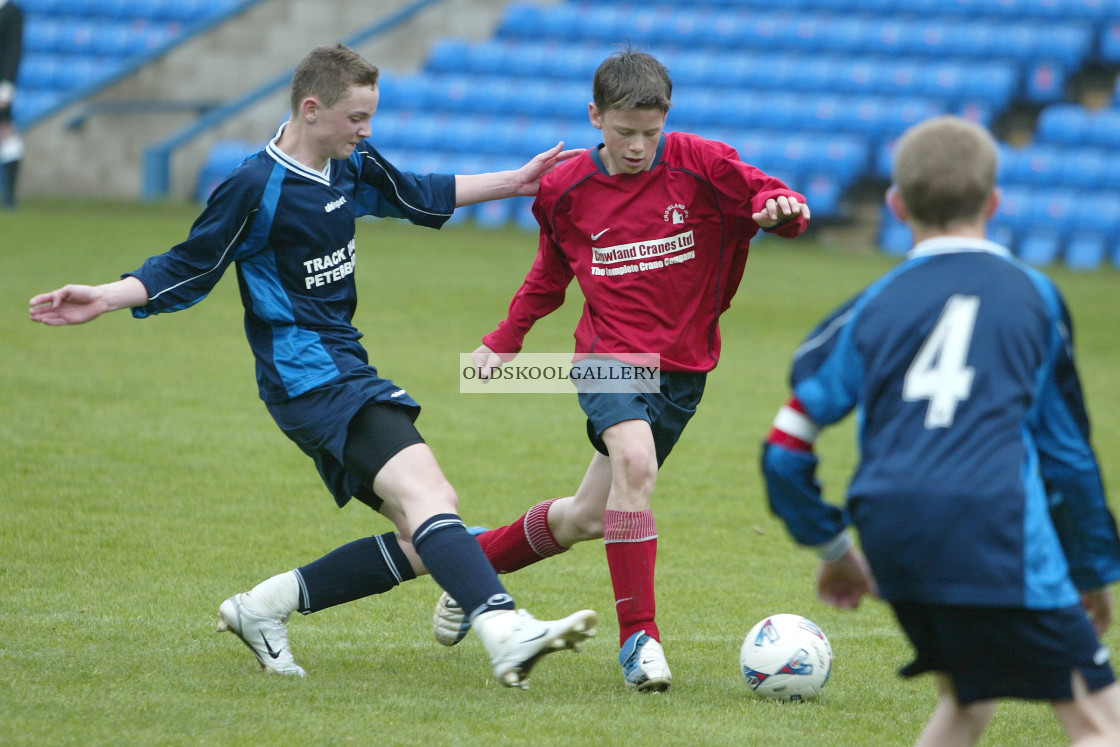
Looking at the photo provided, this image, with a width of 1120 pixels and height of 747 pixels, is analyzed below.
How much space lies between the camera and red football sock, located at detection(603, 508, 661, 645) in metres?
3.84

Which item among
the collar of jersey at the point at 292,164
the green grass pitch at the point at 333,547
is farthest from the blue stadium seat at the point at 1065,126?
the collar of jersey at the point at 292,164

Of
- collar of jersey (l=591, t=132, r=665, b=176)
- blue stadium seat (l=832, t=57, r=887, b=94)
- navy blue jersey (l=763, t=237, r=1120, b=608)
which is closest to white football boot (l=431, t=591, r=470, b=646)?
collar of jersey (l=591, t=132, r=665, b=176)

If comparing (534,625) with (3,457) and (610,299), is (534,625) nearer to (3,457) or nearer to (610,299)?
(610,299)

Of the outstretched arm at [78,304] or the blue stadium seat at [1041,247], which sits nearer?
the outstretched arm at [78,304]

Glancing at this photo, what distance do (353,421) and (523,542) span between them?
96 centimetres

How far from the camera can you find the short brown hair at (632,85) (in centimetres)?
392

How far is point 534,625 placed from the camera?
3.19m

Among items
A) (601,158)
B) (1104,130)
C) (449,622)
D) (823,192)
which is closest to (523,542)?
(449,622)

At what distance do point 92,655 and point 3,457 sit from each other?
2857mm

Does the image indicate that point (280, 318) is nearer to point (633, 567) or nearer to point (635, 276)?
point (635, 276)

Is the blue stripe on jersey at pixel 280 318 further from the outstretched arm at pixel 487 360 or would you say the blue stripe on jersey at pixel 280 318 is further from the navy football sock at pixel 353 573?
the outstretched arm at pixel 487 360

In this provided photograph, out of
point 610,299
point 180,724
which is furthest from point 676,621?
point 180,724

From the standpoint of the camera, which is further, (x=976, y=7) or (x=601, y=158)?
(x=976, y=7)

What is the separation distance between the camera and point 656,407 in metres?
4.01
